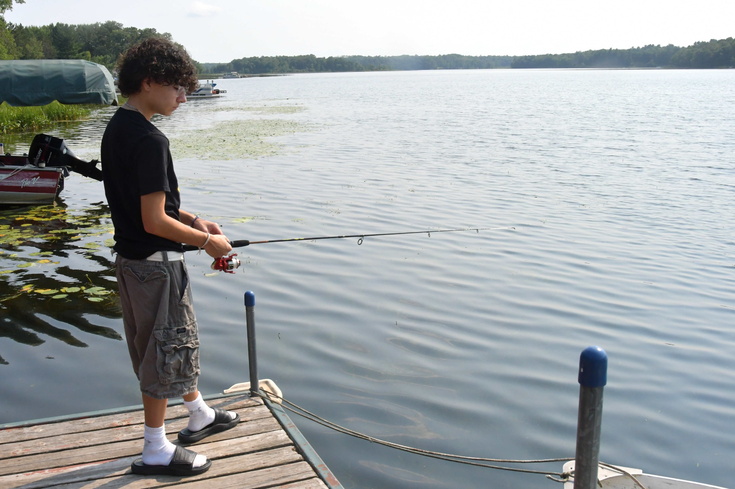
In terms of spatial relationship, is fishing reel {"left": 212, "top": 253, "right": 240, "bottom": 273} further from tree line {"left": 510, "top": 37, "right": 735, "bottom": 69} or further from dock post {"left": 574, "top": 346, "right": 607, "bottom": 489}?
tree line {"left": 510, "top": 37, "right": 735, "bottom": 69}

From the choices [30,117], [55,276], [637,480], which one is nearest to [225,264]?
[637,480]

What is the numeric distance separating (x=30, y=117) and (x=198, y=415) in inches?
1225

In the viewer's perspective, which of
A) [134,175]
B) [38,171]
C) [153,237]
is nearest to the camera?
[134,175]

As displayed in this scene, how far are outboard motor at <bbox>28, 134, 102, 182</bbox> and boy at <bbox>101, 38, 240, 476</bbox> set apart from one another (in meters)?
10.5

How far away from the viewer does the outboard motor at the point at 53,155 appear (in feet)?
42.3

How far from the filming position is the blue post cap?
8.07 feet

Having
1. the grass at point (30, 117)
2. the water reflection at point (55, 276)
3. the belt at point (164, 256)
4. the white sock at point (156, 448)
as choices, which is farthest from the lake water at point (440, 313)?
the grass at point (30, 117)

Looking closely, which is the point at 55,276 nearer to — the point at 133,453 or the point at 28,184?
the point at 28,184

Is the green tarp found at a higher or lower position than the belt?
higher

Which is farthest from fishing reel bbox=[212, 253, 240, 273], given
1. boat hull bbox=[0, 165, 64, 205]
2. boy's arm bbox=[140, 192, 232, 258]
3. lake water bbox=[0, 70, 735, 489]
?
boat hull bbox=[0, 165, 64, 205]

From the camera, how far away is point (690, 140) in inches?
925

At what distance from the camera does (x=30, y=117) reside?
3056 cm

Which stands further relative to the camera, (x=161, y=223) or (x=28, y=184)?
(x=28, y=184)

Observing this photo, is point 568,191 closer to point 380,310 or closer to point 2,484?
point 380,310
